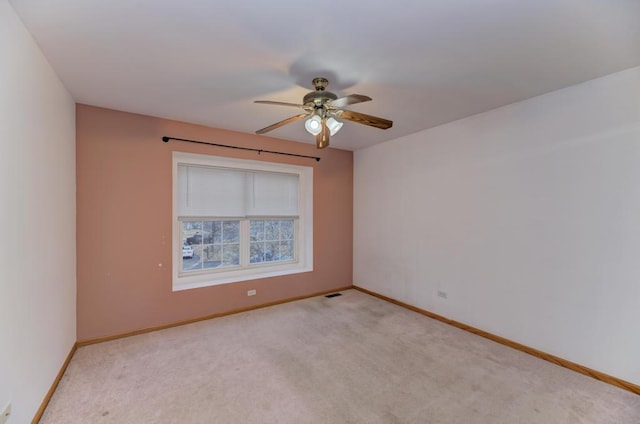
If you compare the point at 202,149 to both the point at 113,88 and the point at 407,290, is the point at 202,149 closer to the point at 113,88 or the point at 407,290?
the point at 113,88

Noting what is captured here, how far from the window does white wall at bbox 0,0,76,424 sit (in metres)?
1.20

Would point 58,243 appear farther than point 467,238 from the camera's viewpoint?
No

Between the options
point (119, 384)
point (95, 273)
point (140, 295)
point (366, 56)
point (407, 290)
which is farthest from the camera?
point (407, 290)

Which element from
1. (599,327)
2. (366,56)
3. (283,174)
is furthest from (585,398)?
(283,174)

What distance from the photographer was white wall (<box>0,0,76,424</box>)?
1505 mm

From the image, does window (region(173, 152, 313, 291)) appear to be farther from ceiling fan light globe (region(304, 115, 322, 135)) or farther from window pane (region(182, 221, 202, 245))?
ceiling fan light globe (region(304, 115, 322, 135))

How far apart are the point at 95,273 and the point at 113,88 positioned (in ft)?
6.00

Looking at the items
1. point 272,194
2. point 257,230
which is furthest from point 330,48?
point 257,230

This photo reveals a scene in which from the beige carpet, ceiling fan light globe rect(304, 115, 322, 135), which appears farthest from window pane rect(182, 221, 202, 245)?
ceiling fan light globe rect(304, 115, 322, 135)

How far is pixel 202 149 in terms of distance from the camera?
11.6 feet

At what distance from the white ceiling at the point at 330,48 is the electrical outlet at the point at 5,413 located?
2097 millimetres

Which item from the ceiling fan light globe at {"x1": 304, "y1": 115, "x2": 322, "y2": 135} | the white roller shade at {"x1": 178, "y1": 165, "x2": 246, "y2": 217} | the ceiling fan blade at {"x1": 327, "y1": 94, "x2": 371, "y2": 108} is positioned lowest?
the white roller shade at {"x1": 178, "y1": 165, "x2": 246, "y2": 217}

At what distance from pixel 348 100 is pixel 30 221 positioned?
222cm

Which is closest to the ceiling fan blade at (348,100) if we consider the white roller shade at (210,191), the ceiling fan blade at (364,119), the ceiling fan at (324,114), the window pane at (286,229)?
the ceiling fan at (324,114)
